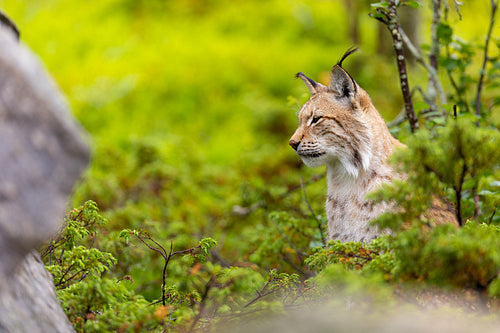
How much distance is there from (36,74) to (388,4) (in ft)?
10.3

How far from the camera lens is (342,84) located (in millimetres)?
3988

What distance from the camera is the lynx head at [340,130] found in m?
3.86

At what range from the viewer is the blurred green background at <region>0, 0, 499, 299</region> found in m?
7.27

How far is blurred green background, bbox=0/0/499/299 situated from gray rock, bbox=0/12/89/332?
3407 mm

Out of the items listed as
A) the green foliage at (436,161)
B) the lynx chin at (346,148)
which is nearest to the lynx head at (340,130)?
the lynx chin at (346,148)

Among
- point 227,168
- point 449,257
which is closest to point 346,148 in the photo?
point 449,257

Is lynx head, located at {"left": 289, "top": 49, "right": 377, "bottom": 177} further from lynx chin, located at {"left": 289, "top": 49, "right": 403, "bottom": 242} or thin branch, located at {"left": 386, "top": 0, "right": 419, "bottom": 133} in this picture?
thin branch, located at {"left": 386, "top": 0, "right": 419, "bottom": 133}

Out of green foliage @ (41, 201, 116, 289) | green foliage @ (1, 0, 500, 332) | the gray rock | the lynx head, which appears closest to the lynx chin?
the lynx head

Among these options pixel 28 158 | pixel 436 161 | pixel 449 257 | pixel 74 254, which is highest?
pixel 28 158

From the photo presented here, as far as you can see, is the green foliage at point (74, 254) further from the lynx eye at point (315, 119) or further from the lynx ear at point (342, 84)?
the lynx ear at point (342, 84)

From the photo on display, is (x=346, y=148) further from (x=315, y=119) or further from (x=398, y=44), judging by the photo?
(x=398, y=44)

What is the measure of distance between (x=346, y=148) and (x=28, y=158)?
2450mm

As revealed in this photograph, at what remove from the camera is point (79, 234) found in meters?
3.20

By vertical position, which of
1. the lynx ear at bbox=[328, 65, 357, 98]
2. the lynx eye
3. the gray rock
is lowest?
the lynx eye
